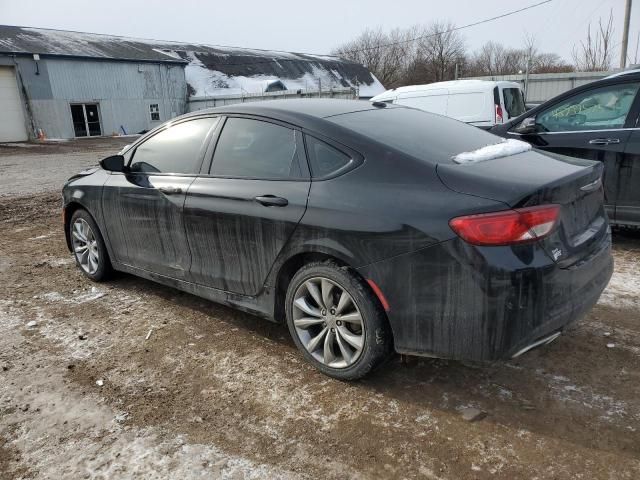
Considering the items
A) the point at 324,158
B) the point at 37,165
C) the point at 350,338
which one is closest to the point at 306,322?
the point at 350,338

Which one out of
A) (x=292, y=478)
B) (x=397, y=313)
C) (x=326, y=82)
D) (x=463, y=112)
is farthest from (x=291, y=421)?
(x=326, y=82)

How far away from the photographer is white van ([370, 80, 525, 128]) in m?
10.4

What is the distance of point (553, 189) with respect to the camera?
8.09 feet

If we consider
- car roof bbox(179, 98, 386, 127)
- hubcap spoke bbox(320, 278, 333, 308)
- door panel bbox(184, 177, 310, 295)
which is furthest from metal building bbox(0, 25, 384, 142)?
hubcap spoke bbox(320, 278, 333, 308)

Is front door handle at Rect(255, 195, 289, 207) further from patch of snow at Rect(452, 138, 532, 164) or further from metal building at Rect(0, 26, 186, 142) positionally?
metal building at Rect(0, 26, 186, 142)

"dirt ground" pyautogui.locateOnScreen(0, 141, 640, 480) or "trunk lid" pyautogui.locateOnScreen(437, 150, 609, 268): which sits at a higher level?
"trunk lid" pyautogui.locateOnScreen(437, 150, 609, 268)

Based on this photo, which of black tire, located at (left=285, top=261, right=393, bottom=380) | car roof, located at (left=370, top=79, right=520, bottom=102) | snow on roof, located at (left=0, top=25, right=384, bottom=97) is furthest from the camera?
snow on roof, located at (left=0, top=25, right=384, bottom=97)

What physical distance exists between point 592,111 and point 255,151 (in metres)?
3.93

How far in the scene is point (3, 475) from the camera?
2.33 metres

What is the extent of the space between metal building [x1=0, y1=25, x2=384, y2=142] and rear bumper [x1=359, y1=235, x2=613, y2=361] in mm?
26424

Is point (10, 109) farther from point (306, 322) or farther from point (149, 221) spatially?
point (306, 322)

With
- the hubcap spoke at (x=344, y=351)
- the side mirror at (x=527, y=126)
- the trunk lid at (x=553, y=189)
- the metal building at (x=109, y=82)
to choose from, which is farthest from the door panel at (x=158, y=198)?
the metal building at (x=109, y=82)

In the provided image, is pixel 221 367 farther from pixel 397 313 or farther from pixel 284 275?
pixel 397 313

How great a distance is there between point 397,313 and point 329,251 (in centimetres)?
50
